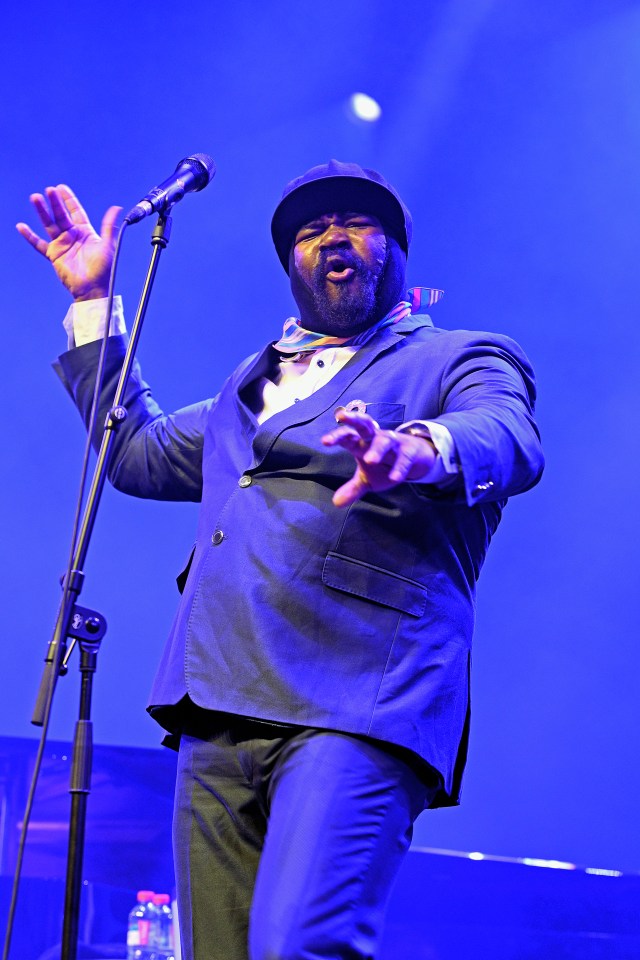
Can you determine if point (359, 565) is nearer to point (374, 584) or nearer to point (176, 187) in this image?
point (374, 584)

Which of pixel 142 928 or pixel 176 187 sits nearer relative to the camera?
pixel 176 187

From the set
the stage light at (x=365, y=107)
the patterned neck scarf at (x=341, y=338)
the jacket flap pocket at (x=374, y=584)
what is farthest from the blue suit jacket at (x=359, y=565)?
the stage light at (x=365, y=107)

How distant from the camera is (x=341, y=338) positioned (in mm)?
2055

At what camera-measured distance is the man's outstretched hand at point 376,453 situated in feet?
4.17

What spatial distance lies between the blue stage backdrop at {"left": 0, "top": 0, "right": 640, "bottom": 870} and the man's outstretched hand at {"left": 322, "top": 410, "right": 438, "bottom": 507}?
7.37 ft

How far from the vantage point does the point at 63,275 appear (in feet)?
7.20

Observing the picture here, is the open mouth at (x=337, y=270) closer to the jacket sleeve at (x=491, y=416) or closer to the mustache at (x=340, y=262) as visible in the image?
the mustache at (x=340, y=262)

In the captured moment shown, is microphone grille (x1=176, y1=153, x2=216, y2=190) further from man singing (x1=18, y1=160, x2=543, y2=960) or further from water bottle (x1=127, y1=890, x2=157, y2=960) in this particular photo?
water bottle (x1=127, y1=890, x2=157, y2=960)

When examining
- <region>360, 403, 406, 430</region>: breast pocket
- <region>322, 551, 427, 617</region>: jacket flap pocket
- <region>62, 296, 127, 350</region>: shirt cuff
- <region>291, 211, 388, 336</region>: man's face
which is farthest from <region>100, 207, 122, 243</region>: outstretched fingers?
<region>322, 551, 427, 617</region>: jacket flap pocket

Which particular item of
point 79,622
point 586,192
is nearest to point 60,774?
point 79,622

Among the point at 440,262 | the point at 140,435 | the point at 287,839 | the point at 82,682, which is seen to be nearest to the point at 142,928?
the point at 140,435

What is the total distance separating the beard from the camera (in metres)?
2.04

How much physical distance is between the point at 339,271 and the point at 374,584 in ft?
2.46

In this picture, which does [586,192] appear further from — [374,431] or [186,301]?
[374,431]
